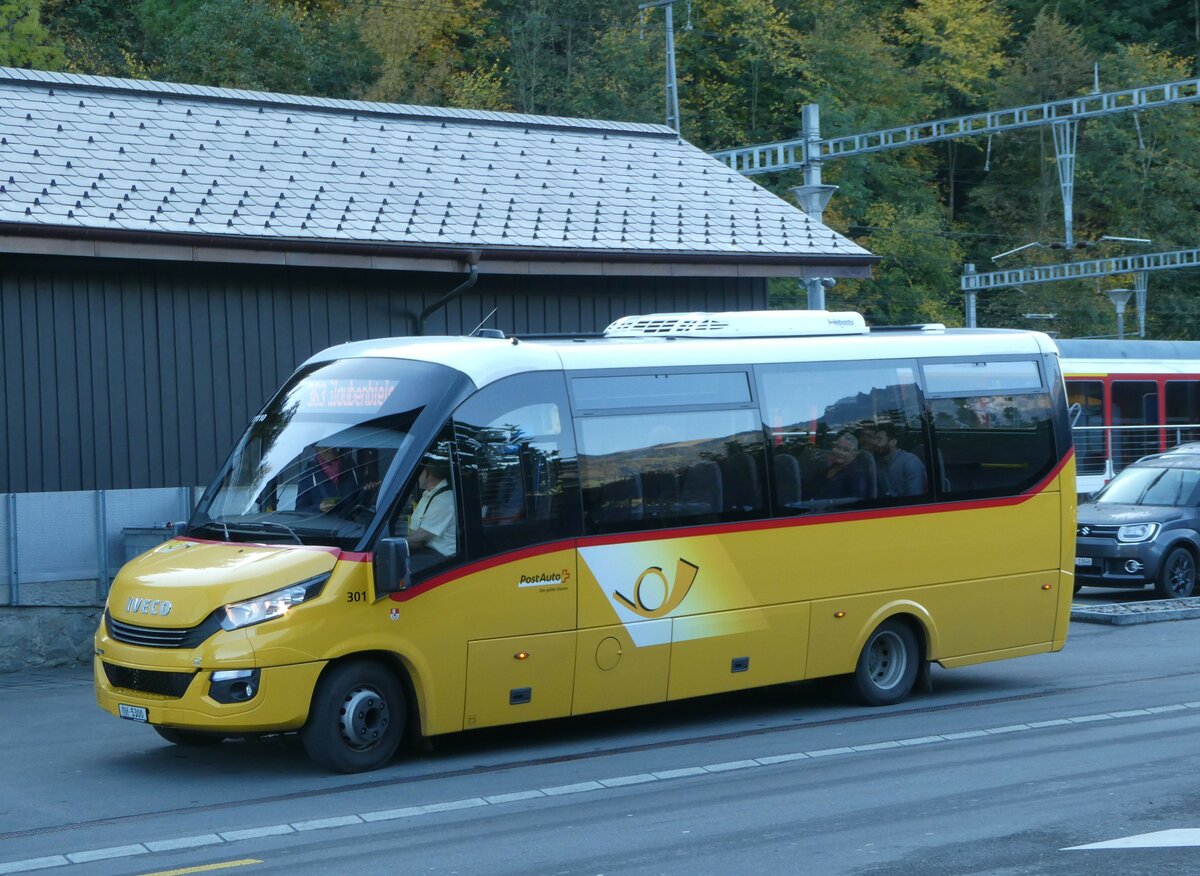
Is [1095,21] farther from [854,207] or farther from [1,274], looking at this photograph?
[1,274]

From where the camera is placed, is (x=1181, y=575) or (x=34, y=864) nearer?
(x=34, y=864)

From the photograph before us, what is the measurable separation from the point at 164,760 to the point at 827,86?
55354 millimetres

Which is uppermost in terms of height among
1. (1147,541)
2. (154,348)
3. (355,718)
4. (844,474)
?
(154,348)

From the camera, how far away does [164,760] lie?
10273 millimetres

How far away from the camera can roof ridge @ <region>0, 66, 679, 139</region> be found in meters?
17.5

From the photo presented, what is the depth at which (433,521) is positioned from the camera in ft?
32.0

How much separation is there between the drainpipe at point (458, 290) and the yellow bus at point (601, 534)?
517 cm

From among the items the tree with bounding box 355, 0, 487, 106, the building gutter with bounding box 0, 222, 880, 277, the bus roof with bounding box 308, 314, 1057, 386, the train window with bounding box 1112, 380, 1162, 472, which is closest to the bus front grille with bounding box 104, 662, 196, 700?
the bus roof with bounding box 308, 314, 1057, 386

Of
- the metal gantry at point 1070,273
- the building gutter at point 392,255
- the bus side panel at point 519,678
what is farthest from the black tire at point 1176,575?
the metal gantry at point 1070,273

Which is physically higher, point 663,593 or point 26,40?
point 26,40

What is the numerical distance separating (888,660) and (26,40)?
42.6 m

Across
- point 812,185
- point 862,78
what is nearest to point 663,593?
point 812,185

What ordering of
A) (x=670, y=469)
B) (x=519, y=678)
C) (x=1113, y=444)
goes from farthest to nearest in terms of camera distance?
(x=1113, y=444) < (x=670, y=469) < (x=519, y=678)

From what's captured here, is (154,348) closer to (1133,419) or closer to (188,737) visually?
(188,737)
